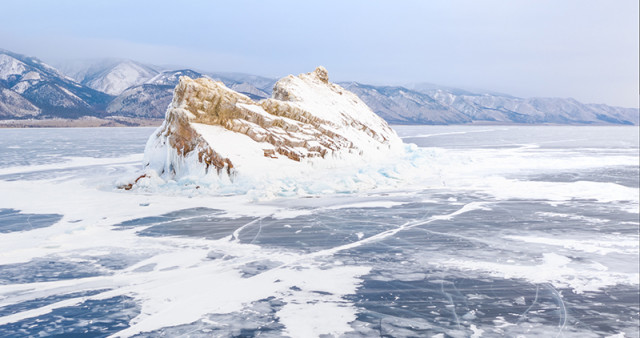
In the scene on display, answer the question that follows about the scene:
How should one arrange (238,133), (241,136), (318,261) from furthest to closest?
1. (238,133)
2. (241,136)
3. (318,261)

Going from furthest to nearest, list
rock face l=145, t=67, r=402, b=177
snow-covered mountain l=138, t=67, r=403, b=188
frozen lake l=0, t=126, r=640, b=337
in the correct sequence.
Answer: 1. rock face l=145, t=67, r=402, b=177
2. snow-covered mountain l=138, t=67, r=403, b=188
3. frozen lake l=0, t=126, r=640, b=337

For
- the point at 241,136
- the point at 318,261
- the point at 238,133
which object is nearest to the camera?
the point at 318,261

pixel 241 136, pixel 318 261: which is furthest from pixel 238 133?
pixel 318 261

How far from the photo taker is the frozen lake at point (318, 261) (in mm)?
5160

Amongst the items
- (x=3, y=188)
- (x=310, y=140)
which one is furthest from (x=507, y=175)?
(x=3, y=188)

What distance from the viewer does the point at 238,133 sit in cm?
1795

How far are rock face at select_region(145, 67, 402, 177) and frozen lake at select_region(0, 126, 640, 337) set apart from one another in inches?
69.2

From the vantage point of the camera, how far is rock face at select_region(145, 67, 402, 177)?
16.4m

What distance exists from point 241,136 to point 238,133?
0.28 metres

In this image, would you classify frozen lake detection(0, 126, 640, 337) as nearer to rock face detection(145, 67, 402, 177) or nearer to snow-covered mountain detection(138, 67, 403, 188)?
snow-covered mountain detection(138, 67, 403, 188)

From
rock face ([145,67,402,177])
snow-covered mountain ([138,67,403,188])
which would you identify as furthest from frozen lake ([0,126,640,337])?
rock face ([145,67,402,177])

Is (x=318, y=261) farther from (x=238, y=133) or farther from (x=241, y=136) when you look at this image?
(x=238, y=133)

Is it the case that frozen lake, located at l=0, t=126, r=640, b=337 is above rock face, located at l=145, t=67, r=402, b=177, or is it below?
below

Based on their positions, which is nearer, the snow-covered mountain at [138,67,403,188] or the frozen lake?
the frozen lake
